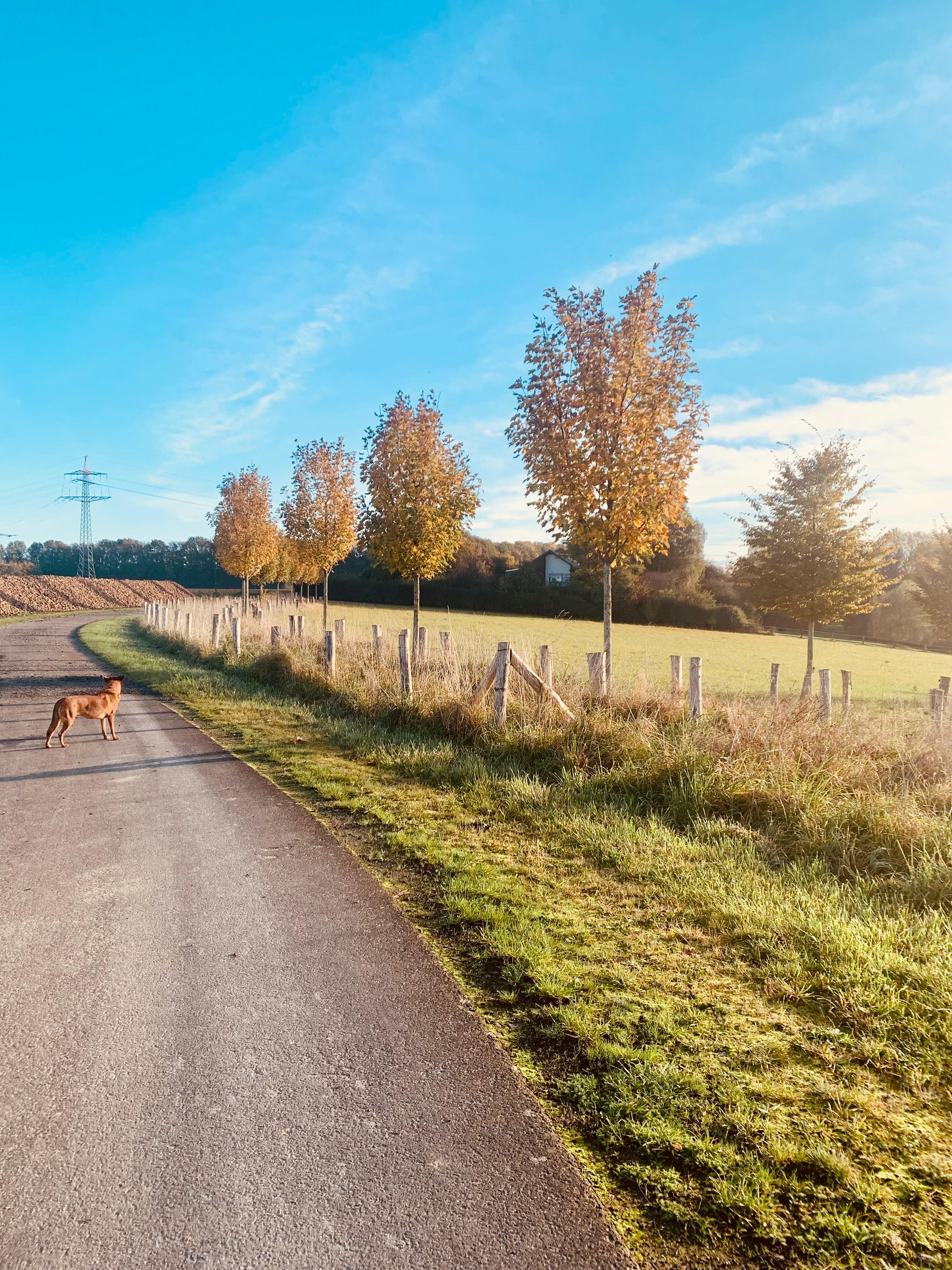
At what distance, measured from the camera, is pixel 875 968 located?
3.55m

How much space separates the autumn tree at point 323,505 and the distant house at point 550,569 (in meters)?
37.9

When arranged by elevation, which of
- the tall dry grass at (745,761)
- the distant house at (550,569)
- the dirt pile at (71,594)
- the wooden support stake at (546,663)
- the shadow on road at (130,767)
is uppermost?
the distant house at (550,569)

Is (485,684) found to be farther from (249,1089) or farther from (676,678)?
(249,1089)

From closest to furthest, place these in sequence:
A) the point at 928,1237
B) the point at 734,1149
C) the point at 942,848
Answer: the point at 928,1237 < the point at 734,1149 < the point at 942,848

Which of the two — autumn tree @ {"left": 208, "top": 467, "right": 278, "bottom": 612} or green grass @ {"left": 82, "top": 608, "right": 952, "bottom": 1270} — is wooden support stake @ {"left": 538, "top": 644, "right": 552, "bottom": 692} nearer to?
green grass @ {"left": 82, "top": 608, "right": 952, "bottom": 1270}

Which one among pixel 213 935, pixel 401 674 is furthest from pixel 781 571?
pixel 213 935

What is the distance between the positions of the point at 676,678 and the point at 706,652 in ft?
85.8

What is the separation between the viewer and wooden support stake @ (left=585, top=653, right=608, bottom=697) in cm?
920

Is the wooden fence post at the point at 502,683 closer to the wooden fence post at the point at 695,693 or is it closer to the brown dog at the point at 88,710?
the wooden fence post at the point at 695,693

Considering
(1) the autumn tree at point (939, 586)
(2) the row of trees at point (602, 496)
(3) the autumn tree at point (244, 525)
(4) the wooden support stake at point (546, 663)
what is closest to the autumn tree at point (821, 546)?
(2) the row of trees at point (602, 496)

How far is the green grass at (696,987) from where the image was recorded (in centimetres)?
223

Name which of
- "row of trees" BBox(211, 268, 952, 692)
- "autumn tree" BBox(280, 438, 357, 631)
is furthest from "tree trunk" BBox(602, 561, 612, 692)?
"autumn tree" BBox(280, 438, 357, 631)

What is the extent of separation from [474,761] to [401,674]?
3.44 metres

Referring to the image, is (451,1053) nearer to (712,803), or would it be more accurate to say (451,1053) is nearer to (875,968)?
(875,968)
